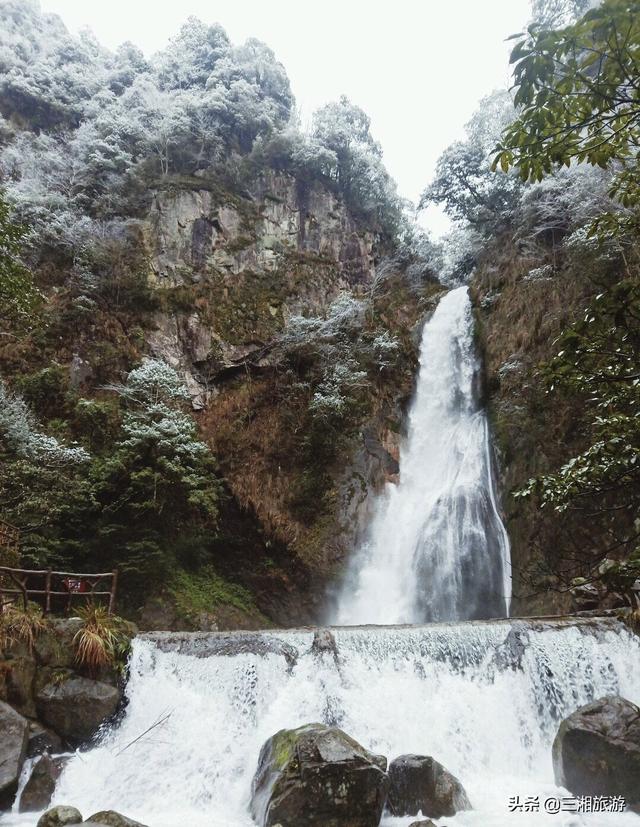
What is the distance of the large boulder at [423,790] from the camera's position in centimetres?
520

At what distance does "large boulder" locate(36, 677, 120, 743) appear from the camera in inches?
245

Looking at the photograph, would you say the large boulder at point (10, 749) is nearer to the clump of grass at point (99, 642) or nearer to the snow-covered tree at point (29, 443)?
the clump of grass at point (99, 642)

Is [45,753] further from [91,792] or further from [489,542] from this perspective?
[489,542]

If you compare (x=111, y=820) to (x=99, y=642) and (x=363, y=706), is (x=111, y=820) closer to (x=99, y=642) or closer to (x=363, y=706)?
(x=99, y=642)


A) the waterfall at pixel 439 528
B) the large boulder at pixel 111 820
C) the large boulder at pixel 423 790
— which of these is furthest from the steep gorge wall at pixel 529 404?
the large boulder at pixel 111 820

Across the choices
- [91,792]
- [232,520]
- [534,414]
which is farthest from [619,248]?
[91,792]

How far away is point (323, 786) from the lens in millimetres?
4816

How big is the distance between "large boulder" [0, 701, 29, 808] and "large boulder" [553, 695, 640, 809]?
6132 millimetres

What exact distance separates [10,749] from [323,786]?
3514 mm

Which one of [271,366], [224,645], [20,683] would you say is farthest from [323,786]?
[271,366]

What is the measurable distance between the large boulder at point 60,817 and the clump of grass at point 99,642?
6.69 feet

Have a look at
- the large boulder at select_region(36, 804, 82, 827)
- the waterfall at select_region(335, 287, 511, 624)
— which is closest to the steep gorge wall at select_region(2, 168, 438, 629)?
the waterfall at select_region(335, 287, 511, 624)

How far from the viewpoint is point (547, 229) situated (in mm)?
15891

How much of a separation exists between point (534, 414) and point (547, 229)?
712 centimetres
